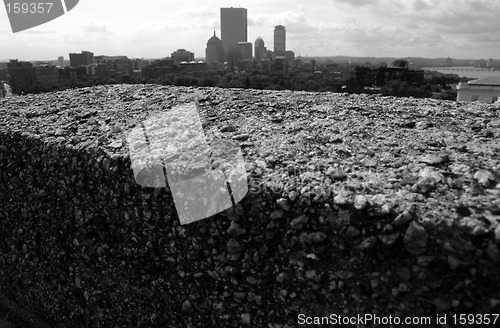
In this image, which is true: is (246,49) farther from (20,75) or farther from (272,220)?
(272,220)

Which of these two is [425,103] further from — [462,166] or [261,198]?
[261,198]

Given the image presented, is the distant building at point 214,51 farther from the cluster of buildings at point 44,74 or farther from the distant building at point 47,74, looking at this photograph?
the distant building at point 47,74

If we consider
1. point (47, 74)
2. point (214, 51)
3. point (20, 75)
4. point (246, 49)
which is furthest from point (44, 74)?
point (246, 49)

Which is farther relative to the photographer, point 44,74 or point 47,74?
point 47,74

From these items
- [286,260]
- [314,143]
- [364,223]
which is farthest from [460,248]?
[314,143]

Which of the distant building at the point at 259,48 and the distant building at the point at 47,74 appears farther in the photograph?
the distant building at the point at 259,48

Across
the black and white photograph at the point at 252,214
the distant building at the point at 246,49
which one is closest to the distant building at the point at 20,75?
the black and white photograph at the point at 252,214

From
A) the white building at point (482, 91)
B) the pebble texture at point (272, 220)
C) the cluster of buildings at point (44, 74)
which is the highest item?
the pebble texture at point (272, 220)

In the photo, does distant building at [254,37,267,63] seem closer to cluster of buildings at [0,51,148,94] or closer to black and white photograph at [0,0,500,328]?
cluster of buildings at [0,51,148,94]
